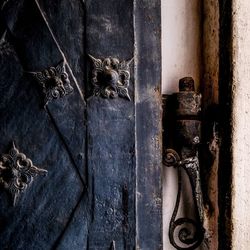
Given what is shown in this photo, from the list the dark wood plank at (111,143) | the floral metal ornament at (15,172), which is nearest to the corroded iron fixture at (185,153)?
the dark wood plank at (111,143)

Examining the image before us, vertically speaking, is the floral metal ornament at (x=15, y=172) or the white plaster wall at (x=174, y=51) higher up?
the white plaster wall at (x=174, y=51)

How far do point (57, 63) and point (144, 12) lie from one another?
248 millimetres

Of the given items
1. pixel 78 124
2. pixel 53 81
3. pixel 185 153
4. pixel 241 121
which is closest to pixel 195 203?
pixel 185 153

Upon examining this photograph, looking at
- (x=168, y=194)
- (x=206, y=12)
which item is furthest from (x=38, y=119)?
(x=206, y=12)

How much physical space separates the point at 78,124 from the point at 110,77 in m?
0.14

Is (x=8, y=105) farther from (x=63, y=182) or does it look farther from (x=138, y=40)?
(x=138, y=40)

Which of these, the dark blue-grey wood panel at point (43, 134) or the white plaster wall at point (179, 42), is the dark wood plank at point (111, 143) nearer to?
the dark blue-grey wood panel at point (43, 134)

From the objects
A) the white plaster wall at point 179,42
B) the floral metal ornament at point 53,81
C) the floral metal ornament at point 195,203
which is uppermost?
the white plaster wall at point 179,42

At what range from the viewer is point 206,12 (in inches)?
45.0

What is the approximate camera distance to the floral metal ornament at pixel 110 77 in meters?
1.02

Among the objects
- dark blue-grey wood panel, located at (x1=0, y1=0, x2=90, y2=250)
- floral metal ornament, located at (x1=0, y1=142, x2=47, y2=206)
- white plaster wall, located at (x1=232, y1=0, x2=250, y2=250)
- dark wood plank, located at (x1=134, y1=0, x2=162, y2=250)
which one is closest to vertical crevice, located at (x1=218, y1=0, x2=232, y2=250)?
white plaster wall, located at (x1=232, y1=0, x2=250, y2=250)

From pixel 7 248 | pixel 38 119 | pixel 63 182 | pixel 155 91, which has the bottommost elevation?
pixel 7 248

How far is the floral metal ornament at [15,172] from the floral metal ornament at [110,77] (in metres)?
0.23

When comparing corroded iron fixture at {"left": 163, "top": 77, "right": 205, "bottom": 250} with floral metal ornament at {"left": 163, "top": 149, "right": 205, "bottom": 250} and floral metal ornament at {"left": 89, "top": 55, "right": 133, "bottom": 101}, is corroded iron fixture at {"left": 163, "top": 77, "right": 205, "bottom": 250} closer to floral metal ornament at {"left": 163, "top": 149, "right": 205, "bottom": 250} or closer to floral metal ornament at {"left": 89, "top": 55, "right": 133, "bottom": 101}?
floral metal ornament at {"left": 163, "top": 149, "right": 205, "bottom": 250}
